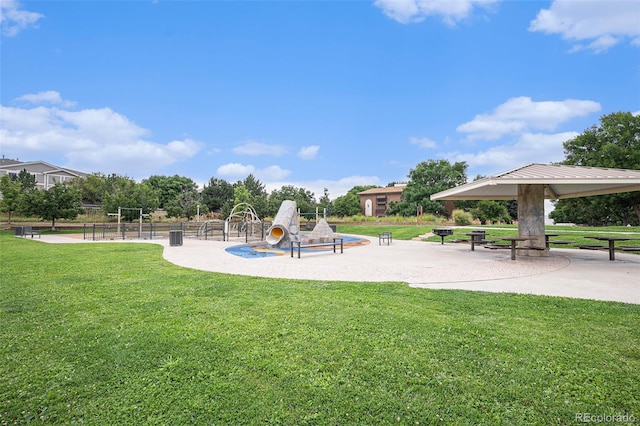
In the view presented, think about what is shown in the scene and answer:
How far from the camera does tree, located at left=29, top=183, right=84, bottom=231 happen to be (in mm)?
27688

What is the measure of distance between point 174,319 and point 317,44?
14906 millimetres

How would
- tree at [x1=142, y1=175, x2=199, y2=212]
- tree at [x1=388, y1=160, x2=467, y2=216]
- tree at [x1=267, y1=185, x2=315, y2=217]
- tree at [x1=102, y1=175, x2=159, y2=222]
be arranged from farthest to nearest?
tree at [x1=142, y1=175, x2=199, y2=212] < tree at [x1=267, y1=185, x2=315, y2=217] < tree at [x1=388, y1=160, x2=467, y2=216] < tree at [x1=102, y1=175, x2=159, y2=222]

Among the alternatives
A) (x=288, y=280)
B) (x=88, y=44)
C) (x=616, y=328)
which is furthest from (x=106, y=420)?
(x=88, y=44)

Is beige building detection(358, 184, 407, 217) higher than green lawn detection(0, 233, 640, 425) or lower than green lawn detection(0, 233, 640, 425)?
higher

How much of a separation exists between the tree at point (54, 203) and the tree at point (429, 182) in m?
33.2

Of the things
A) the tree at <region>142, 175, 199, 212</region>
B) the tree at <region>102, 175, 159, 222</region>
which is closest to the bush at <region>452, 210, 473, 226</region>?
the tree at <region>102, 175, 159, 222</region>

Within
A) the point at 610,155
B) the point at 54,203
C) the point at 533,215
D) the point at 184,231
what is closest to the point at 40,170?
the point at 54,203

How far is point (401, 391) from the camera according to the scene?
3.09m

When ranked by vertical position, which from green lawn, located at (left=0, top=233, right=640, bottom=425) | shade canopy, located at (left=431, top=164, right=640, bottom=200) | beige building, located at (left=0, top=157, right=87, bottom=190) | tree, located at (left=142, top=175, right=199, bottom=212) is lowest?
green lawn, located at (left=0, top=233, right=640, bottom=425)

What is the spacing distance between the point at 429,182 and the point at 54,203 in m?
37.8

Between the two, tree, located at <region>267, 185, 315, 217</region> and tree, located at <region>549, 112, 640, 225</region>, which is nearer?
tree, located at <region>549, 112, 640, 225</region>

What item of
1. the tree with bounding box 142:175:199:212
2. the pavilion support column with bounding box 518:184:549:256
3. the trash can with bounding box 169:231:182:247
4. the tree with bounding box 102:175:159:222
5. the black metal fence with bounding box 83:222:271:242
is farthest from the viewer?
the tree with bounding box 142:175:199:212

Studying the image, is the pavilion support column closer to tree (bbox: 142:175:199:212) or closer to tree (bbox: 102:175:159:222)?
tree (bbox: 102:175:159:222)

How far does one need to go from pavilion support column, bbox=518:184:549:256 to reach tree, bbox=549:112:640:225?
23.0 metres
